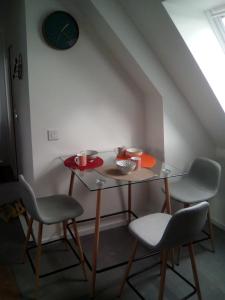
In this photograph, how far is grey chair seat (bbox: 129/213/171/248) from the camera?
5.87 ft

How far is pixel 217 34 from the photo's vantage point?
2387 millimetres

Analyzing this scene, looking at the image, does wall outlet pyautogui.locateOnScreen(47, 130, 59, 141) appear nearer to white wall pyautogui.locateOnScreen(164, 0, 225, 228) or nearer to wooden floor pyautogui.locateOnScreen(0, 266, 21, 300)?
wooden floor pyautogui.locateOnScreen(0, 266, 21, 300)

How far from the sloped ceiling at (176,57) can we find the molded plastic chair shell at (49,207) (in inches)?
54.8

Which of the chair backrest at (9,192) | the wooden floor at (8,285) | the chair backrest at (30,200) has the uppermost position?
the chair backrest at (30,200)

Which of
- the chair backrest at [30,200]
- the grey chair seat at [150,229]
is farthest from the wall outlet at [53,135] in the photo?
the grey chair seat at [150,229]

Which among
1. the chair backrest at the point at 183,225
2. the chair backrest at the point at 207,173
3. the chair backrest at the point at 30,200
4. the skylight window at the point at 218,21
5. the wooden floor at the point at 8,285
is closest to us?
the chair backrest at the point at 183,225

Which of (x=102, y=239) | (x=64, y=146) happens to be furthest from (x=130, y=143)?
(x=102, y=239)

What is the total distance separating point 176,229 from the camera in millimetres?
1631

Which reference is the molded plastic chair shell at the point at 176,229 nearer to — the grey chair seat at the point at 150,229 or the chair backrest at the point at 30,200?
the grey chair seat at the point at 150,229

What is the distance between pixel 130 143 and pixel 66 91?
0.82 metres

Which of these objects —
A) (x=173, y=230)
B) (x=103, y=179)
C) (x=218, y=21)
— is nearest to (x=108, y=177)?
(x=103, y=179)

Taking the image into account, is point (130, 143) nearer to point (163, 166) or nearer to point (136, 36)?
point (163, 166)

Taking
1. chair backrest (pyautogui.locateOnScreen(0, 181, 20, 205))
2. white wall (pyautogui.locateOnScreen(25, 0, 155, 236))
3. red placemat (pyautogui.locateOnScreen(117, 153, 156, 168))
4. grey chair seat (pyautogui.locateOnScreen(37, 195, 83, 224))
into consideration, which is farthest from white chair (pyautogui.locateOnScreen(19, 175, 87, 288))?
chair backrest (pyautogui.locateOnScreen(0, 181, 20, 205))

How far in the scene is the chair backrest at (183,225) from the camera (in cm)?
160
